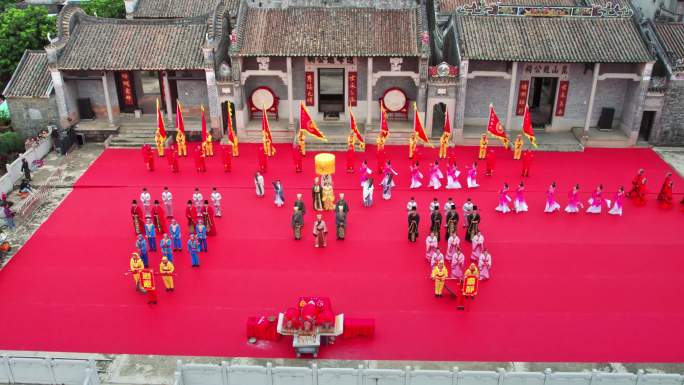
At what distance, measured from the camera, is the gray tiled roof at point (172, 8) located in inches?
1253

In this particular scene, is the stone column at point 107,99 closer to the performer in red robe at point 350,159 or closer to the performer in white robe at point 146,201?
the performer in white robe at point 146,201

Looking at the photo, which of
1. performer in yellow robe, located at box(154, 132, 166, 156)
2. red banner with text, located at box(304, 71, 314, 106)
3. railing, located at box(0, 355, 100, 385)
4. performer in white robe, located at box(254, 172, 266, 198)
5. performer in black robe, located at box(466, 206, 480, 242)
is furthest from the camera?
red banner with text, located at box(304, 71, 314, 106)

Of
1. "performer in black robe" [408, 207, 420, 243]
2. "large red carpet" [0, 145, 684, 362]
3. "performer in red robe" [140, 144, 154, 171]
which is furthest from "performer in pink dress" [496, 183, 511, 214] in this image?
"performer in red robe" [140, 144, 154, 171]

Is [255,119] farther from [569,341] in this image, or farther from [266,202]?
[569,341]

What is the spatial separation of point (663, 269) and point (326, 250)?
9355 millimetres

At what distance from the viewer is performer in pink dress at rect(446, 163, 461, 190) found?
21547 mm

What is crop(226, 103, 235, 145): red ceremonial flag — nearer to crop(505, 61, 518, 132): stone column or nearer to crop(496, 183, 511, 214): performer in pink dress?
crop(496, 183, 511, 214): performer in pink dress

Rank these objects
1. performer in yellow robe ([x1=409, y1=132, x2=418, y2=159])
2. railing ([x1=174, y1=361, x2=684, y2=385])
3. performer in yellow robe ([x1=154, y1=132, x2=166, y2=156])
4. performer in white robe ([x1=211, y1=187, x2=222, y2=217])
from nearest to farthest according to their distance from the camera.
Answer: railing ([x1=174, y1=361, x2=684, y2=385]) → performer in white robe ([x1=211, y1=187, x2=222, y2=217]) → performer in yellow robe ([x1=409, y1=132, x2=418, y2=159]) → performer in yellow robe ([x1=154, y1=132, x2=166, y2=156])

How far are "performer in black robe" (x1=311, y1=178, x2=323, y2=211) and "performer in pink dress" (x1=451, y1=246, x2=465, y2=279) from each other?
5341 millimetres

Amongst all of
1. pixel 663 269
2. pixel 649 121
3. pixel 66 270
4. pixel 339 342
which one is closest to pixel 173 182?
pixel 66 270

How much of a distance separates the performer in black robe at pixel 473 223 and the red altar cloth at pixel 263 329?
660 centimetres

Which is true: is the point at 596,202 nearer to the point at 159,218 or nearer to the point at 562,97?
the point at 562,97

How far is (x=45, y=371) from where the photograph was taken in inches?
511

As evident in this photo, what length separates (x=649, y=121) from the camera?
25.8 meters
